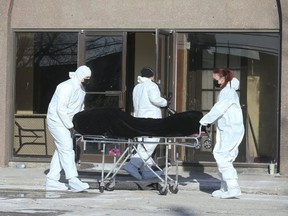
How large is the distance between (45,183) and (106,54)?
10.5 ft

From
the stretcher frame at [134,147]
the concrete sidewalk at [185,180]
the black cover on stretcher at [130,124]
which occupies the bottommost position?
the concrete sidewalk at [185,180]

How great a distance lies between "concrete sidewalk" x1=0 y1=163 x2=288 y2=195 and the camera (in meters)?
11.6

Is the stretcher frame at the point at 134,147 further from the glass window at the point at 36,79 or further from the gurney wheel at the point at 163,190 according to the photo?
the glass window at the point at 36,79

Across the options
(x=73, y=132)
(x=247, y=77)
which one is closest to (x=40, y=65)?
(x=73, y=132)

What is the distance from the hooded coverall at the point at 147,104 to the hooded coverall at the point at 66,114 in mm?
1214

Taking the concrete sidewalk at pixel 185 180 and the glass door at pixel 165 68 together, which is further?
the glass door at pixel 165 68

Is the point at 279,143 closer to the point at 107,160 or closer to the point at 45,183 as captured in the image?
the point at 107,160

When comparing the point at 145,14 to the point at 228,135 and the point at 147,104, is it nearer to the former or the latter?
the point at 147,104

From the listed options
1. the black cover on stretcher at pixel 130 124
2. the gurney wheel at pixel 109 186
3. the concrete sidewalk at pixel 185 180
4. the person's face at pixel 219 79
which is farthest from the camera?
the concrete sidewalk at pixel 185 180

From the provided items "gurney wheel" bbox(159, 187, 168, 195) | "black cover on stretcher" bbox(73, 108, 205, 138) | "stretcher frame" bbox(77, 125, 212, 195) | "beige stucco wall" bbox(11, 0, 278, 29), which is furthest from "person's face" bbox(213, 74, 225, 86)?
"beige stucco wall" bbox(11, 0, 278, 29)

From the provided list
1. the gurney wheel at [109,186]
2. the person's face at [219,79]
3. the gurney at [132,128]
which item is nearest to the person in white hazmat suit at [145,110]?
the gurney wheel at [109,186]

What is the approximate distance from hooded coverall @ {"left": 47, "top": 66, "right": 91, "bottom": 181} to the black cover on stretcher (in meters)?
0.22

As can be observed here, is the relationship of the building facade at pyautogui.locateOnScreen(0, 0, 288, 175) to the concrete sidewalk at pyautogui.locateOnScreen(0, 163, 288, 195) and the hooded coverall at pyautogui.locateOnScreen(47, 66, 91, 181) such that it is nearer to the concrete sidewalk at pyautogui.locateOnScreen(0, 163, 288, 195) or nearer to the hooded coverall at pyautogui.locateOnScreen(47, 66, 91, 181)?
the concrete sidewalk at pyautogui.locateOnScreen(0, 163, 288, 195)

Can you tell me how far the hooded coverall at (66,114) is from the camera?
10.9 m
